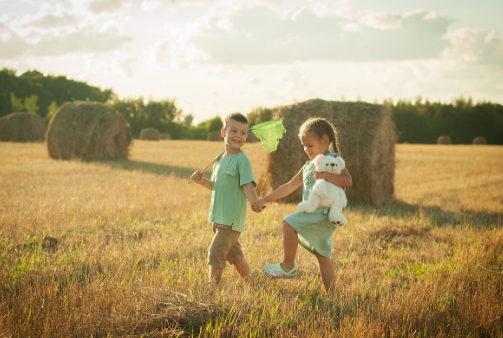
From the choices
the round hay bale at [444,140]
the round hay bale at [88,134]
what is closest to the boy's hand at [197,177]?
the round hay bale at [88,134]

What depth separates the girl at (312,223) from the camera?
128 inches

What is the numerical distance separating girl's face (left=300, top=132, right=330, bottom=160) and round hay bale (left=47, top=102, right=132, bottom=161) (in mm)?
12560

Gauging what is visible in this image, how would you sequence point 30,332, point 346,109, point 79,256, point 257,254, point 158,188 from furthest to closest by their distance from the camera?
1. point 158,188
2. point 346,109
3. point 257,254
4. point 79,256
5. point 30,332

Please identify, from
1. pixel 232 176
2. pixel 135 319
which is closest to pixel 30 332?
pixel 135 319

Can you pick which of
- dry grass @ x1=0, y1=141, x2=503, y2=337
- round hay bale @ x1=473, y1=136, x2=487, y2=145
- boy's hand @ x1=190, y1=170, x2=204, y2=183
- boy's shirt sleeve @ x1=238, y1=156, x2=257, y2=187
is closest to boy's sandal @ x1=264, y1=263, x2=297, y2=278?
dry grass @ x1=0, y1=141, x2=503, y2=337

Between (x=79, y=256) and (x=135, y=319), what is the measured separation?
171 centimetres

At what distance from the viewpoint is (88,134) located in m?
14.6

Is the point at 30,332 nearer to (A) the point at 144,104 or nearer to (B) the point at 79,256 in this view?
(B) the point at 79,256

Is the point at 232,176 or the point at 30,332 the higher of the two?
the point at 232,176

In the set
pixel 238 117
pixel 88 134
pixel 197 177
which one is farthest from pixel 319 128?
pixel 88 134

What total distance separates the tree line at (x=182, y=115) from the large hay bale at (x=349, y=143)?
2756cm

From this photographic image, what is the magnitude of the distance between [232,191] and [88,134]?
12611mm

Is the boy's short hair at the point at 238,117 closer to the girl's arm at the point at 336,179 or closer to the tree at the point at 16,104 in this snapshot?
the girl's arm at the point at 336,179

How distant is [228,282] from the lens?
3457 millimetres
